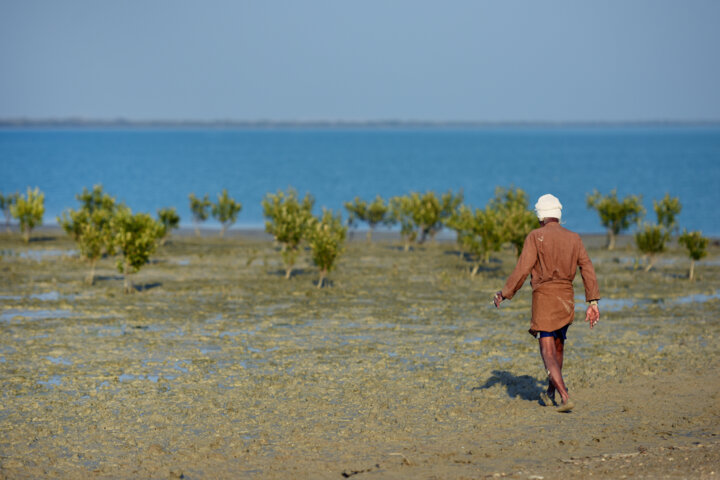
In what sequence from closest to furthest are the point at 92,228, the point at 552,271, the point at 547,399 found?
the point at 552,271 → the point at 547,399 → the point at 92,228

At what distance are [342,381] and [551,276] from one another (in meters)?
3.14

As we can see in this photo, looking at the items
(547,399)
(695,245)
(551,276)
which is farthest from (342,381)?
(695,245)

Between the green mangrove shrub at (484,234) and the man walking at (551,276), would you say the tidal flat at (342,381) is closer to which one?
the man walking at (551,276)

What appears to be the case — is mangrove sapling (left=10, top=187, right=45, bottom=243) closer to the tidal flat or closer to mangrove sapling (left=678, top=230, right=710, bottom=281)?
the tidal flat

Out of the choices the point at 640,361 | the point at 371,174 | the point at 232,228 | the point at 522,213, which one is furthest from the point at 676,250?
the point at 371,174

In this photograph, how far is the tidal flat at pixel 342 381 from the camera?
722cm

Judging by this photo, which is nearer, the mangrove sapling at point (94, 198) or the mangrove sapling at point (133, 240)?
the mangrove sapling at point (133, 240)

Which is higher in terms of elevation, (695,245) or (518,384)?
(695,245)

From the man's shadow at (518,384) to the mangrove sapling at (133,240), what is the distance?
30.4 feet

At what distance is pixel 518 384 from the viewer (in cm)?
998

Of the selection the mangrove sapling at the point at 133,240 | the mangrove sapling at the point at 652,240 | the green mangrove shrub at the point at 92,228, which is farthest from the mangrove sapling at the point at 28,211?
the mangrove sapling at the point at 652,240

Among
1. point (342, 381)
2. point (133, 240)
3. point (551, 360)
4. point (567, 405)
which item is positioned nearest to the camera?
point (551, 360)

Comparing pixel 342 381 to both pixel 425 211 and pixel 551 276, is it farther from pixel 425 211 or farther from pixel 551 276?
pixel 425 211

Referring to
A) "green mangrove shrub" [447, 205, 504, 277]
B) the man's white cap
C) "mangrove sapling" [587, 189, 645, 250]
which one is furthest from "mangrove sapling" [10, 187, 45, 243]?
the man's white cap
